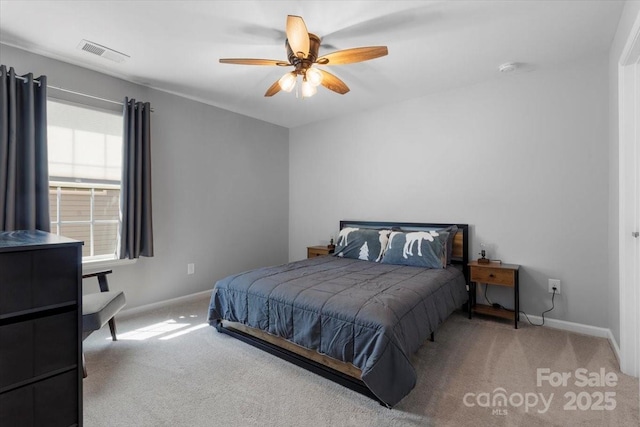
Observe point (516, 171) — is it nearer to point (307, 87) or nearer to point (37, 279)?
point (307, 87)

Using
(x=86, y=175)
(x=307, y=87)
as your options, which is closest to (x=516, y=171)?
(x=307, y=87)

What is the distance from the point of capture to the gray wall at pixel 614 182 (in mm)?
Answer: 2258

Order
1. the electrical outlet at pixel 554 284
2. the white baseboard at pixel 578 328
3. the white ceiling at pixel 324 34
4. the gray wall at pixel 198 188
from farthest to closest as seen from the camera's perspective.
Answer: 1. the gray wall at pixel 198 188
2. the electrical outlet at pixel 554 284
3. the white baseboard at pixel 578 328
4. the white ceiling at pixel 324 34

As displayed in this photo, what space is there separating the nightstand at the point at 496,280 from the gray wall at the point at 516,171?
20 centimetres

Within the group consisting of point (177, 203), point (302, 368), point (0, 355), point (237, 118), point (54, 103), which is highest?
point (237, 118)

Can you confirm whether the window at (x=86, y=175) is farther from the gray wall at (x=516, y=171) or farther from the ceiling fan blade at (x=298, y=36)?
the gray wall at (x=516, y=171)

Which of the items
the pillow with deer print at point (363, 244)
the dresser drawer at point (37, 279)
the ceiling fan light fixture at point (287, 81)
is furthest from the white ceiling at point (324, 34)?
the dresser drawer at point (37, 279)

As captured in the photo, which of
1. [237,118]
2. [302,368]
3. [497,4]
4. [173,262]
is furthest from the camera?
[237,118]

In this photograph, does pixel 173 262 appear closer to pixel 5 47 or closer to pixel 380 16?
pixel 5 47

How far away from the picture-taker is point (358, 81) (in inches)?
129

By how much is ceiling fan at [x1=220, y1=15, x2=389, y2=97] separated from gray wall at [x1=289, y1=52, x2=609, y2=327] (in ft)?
5.26

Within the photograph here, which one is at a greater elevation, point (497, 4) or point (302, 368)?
point (497, 4)

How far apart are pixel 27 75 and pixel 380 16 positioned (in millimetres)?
2855

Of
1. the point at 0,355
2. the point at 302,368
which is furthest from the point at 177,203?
the point at 0,355
